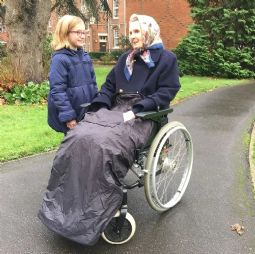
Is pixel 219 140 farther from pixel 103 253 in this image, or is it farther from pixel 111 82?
pixel 103 253

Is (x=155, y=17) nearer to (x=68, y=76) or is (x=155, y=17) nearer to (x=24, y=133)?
Answer: (x=24, y=133)

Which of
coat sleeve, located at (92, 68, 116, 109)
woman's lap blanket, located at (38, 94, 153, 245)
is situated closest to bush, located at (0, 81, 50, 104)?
coat sleeve, located at (92, 68, 116, 109)

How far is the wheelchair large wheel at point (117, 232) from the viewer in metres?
3.81

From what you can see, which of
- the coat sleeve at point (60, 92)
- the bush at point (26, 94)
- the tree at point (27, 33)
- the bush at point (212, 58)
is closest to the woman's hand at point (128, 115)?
the coat sleeve at point (60, 92)

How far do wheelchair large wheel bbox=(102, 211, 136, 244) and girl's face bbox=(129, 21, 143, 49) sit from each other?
166 centimetres

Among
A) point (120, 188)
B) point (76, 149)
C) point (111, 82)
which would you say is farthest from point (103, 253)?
point (111, 82)

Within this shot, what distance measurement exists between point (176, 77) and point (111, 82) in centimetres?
75

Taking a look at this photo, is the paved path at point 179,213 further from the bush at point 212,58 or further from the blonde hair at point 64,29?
the bush at point 212,58

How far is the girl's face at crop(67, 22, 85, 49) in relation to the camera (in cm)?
456

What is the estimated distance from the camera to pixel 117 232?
12.6ft

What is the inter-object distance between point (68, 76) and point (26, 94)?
6.67m

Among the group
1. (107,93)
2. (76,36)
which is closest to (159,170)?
(107,93)

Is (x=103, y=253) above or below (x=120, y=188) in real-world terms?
below

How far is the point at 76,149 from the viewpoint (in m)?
3.59
